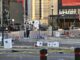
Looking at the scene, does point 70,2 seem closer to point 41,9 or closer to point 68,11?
point 68,11

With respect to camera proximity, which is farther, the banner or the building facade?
the building facade

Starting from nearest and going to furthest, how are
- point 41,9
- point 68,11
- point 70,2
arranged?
point 70,2
point 68,11
point 41,9

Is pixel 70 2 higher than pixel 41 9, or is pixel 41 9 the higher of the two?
pixel 70 2

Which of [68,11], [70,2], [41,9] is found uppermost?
[70,2]

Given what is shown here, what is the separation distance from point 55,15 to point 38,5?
31.5ft

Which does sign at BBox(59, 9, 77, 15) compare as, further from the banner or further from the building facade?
the building facade

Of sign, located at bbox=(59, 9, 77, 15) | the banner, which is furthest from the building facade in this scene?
the banner

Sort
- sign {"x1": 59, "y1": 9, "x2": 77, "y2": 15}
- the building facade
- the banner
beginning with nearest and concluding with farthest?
1. the banner
2. sign {"x1": 59, "y1": 9, "x2": 77, "y2": 15}
3. the building facade

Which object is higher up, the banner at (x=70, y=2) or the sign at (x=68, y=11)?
the banner at (x=70, y=2)

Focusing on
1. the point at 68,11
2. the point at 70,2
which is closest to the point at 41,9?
the point at 68,11

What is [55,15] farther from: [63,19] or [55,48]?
[55,48]

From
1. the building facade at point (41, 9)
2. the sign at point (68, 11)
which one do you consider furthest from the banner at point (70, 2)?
the building facade at point (41, 9)

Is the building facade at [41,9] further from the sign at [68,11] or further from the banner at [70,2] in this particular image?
the banner at [70,2]

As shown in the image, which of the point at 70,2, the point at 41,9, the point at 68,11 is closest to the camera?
the point at 70,2
